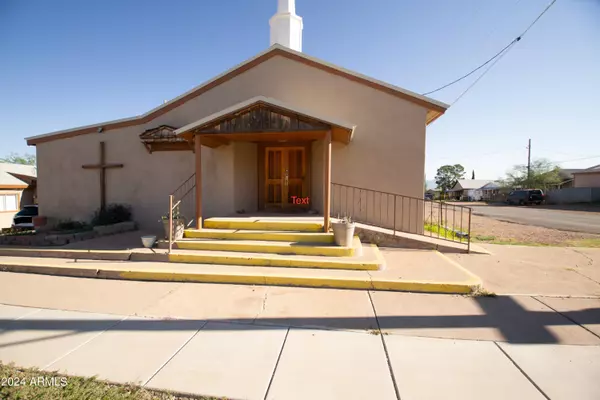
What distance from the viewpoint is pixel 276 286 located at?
4.63 meters

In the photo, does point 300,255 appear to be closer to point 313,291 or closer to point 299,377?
point 313,291

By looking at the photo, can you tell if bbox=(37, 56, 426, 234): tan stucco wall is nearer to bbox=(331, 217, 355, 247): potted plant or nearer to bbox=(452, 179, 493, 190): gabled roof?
bbox=(331, 217, 355, 247): potted plant

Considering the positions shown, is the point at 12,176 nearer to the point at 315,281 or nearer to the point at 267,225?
the point at 267,225

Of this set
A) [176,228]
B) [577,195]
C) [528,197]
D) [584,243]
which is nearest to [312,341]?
[176,228]

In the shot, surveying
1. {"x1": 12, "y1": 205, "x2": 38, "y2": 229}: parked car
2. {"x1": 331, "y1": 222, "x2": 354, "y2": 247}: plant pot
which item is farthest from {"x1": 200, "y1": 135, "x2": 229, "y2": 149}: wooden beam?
{"x1": 12, "y1": 205, "x2": 38, "y2": 229}: parked car

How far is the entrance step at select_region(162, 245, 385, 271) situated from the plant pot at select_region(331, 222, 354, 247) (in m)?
0.39

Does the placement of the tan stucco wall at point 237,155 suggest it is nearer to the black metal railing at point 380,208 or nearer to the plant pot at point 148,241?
the black metal railing at point 380,208

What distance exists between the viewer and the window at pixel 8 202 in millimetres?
17745

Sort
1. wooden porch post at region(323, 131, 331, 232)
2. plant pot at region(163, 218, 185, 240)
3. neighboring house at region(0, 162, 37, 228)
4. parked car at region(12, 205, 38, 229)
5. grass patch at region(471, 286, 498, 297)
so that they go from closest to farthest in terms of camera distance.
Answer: grass patch at region(471, 286, 498, 297)
plant pot at region(163, 218, 185, 240)
wooden porch post at region(323, 131, 331, 232)
parked car at region(12, 205, 38, 229)
neighboring house at region(0, 162, 37, 228)

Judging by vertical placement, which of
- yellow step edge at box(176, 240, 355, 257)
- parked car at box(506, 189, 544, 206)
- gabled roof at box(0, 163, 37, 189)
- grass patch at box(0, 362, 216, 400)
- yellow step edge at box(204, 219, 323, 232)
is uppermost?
gabled roof at box(0, 163, 37, 189)

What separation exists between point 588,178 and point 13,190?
Result: 57673mm

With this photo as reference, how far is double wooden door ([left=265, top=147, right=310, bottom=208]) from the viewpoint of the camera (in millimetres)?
9587

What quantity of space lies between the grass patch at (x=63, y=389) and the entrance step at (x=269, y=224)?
4607mm

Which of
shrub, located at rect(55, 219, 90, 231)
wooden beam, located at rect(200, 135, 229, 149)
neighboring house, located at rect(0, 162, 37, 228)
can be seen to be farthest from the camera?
neighboring house, located at rect(0, 162, 37, 228)
